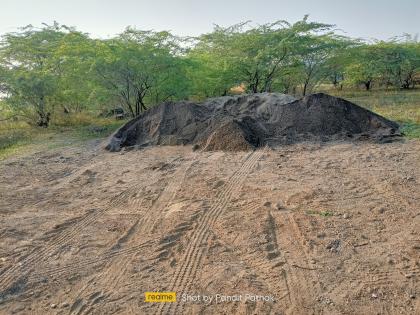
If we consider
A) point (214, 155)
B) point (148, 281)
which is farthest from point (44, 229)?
point (214, 155)

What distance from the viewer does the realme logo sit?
344 centimetres

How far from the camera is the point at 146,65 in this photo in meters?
12.8

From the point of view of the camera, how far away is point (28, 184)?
7.13 metres

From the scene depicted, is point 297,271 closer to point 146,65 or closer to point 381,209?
point 381,209

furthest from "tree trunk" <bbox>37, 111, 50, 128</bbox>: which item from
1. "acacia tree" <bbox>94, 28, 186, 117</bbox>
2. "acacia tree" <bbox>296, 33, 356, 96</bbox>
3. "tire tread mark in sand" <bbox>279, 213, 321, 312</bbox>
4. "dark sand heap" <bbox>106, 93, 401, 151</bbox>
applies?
"tire tread mark in sand" <bbox>279, 213, 321, 312</bbox>

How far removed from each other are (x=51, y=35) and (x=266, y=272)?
709 inches

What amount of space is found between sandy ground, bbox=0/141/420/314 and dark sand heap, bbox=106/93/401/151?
191cm

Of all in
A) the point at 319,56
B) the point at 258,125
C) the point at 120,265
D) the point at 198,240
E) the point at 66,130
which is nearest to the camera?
the point at 120,265

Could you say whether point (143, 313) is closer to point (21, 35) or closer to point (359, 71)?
point (21, 35)

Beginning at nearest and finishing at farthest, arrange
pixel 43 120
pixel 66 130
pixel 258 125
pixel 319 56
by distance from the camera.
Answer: pixel 258 125 → pixel 66 130 → pixel 43 120 → pixel 319 56

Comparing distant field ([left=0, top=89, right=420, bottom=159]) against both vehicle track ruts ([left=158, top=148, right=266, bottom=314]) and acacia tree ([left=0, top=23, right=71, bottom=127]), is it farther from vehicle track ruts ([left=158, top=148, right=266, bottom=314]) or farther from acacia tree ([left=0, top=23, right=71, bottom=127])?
vehicle track ruts ([left=158, top=148, right=266, bottom=314])

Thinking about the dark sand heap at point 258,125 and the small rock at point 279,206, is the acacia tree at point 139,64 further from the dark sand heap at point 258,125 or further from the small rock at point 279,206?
the small rock at point 279,206

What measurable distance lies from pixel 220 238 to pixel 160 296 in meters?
1.26

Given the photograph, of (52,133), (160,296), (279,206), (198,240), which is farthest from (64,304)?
(52,133)
